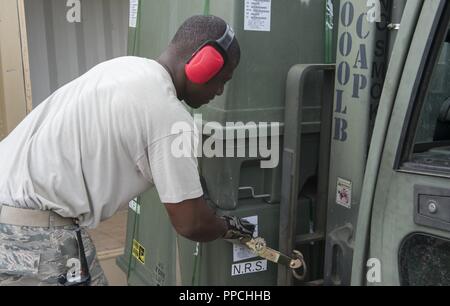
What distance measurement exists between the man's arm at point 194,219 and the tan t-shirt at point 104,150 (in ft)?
0.11

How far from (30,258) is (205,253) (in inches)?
27.6

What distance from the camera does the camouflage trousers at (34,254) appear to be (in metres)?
1.57

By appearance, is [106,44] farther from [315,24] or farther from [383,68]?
[383,68]

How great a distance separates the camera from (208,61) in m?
1.55

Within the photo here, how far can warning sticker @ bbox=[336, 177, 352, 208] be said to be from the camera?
1.88 m

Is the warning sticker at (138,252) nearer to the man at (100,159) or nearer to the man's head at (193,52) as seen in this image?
the man at (100,159)

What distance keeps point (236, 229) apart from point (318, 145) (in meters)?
0.55

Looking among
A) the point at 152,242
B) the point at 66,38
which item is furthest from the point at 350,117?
the point at 66,38

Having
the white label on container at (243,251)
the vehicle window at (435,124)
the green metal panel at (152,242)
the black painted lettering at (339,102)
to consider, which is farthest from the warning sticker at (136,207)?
the vehicle window at (435,124)

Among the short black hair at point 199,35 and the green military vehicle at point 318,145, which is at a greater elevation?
the short black hair at point 199,35

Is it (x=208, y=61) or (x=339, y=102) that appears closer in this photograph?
(x=208, y=61)

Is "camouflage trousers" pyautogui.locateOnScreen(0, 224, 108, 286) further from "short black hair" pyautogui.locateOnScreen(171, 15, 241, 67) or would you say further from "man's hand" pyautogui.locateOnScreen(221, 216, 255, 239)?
"short black hair" pyautogui.locateOnScreen(171, 15, 241, 67)

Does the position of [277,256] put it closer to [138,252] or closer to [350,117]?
[350,117]
